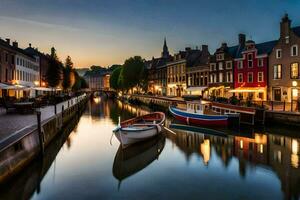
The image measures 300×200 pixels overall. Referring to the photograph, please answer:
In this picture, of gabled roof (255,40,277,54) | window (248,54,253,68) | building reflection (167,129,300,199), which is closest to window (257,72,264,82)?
window (248,54,253,68)

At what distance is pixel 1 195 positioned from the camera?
1303cm

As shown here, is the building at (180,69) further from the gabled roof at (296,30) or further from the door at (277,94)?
the gabled roof at (296,30)

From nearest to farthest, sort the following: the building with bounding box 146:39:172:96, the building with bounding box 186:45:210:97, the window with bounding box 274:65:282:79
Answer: the window with bounding box 274:65:282:79
the building with bounding box 186:45:210:97
the building with bounding box 146:39:172:96

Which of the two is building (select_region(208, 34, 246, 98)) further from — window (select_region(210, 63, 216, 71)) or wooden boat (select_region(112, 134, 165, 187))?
wooden boat (select_region(112, 134, 165, 187))

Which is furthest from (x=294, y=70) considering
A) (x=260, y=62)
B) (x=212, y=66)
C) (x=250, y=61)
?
(x=212, y=66)

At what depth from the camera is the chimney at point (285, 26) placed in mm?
42094

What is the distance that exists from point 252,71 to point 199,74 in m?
17.2

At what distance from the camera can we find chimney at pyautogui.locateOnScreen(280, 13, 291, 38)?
4209cm

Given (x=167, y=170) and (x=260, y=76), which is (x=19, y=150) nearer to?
(x=167, y=170)

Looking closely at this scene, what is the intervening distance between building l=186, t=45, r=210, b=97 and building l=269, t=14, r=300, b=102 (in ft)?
56.8

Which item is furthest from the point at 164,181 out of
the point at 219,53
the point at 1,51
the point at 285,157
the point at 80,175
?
the point at 219,53

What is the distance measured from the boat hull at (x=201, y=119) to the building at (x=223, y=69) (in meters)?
18.6

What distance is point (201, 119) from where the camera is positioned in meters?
33.9

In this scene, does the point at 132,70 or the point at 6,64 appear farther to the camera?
the point at 132,70
